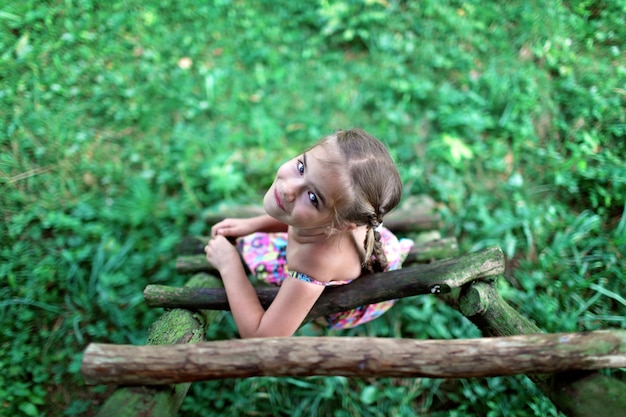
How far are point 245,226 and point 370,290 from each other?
2.73 feet

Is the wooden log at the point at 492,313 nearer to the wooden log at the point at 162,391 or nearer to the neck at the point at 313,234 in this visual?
the neck at the point at 313,234

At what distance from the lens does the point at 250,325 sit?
1.87 meters

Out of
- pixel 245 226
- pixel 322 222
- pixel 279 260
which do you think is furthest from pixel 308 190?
pixel 245 226

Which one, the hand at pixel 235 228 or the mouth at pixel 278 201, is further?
the hand at pixel 235 228

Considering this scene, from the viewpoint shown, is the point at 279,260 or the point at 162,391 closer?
the point at 162,391

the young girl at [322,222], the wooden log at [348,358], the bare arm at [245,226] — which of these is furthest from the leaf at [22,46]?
the wooden log at [348,358]

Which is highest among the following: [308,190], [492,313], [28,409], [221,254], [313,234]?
[308,190]

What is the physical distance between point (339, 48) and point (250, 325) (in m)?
2.84

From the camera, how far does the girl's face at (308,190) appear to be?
5.49 ft

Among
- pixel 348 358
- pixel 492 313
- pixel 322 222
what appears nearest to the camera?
pixel 348 358

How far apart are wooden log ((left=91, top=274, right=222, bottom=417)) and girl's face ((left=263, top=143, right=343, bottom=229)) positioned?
63 cm

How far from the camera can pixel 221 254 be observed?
7.17 ft

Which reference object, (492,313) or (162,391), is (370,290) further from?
(162,391)

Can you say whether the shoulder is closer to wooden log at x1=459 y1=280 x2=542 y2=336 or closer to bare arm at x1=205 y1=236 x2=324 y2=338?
bare arm at x1=205 y1=236 x2=324 y2=338
